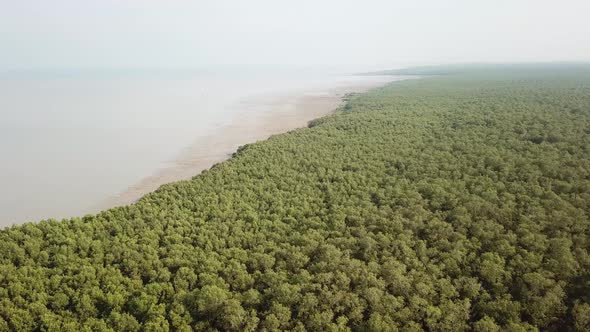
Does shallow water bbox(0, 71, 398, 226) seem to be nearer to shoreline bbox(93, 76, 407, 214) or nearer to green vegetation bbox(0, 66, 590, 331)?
shoreline bbox(93, 76, 407, 214)

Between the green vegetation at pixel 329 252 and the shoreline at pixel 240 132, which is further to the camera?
the shoreline at pixel 240 132

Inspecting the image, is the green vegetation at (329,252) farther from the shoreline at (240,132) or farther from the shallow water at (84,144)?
the shallow water at (84,144)

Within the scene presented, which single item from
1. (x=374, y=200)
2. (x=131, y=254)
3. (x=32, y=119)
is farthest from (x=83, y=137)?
(x=374, y=200)

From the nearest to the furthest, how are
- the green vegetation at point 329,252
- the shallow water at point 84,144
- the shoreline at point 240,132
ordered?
the green vegetation at point 329,252 < the shallow water at point 84,144 < the shoreline at point 240,132

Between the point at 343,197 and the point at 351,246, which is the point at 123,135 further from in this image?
the point at 351,246

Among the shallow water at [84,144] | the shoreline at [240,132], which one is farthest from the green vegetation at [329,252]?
the shallow water at [84,144]

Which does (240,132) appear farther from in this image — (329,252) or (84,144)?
(329,252)
